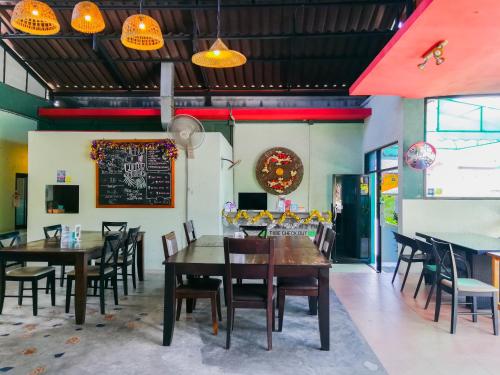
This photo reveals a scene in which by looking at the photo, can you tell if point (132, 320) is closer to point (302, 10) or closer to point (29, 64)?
→ point (302, 10)

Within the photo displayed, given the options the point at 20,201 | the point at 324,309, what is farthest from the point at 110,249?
the point at 20,201

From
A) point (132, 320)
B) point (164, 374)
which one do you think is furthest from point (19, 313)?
point (164, 374)

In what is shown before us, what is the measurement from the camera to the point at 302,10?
623 centimetres

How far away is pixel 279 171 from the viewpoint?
321 inches

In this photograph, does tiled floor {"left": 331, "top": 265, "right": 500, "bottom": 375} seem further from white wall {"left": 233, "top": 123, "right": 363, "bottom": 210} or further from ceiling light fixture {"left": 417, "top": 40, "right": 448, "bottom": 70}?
white wall {"left": 233, "top": 123, "right": 363, "bottom": 210}

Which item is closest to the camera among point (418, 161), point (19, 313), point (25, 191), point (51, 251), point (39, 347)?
point (39, 347)

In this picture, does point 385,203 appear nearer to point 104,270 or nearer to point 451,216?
point 451,216

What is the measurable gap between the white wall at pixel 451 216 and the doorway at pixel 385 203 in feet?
2.18

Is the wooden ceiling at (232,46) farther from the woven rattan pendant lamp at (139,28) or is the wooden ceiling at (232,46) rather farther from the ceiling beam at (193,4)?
the woven rattan pendant lamp at (139,28)

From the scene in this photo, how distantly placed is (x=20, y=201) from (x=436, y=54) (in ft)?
25.1

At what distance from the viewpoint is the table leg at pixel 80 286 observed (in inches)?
146

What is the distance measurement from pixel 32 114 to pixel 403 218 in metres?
7.81

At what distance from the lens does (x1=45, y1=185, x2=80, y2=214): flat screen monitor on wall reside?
6.23 meters

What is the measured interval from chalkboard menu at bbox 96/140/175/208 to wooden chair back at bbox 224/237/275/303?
334cm
